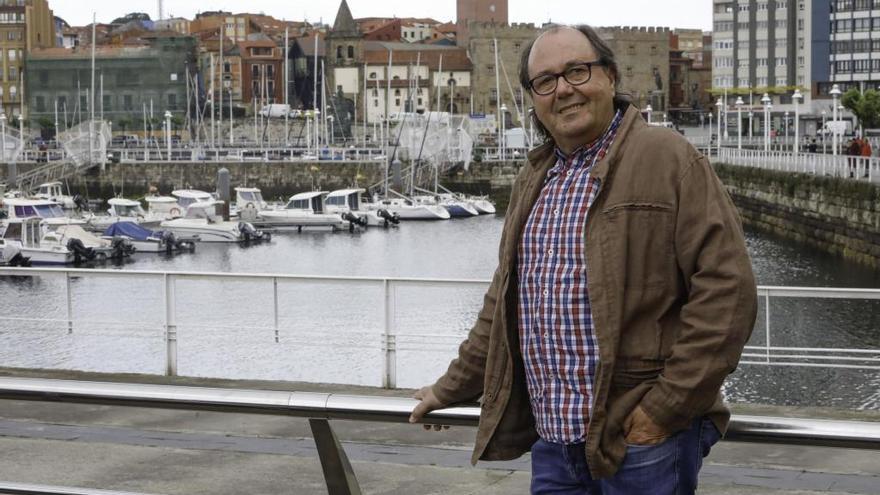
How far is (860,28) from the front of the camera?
91250 mm

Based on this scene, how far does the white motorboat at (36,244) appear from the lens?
3747 cm

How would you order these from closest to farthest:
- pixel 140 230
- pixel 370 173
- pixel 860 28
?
pixel 140 230 → pixel 370 173 → pixel 860 28

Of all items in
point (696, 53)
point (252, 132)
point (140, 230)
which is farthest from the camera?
point (696, 53)

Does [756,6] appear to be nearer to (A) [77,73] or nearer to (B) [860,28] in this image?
(B) [860,28]

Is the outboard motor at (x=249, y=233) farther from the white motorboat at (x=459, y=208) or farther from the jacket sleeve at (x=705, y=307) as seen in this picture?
the jacket sleeve at (x=705, y=307)

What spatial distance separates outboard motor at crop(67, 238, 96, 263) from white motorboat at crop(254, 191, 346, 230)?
38.6 ft

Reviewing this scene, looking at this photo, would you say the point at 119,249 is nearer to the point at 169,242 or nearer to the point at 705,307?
the point at 169,242

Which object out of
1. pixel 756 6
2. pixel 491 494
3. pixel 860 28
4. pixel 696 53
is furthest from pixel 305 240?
pixel 696 53

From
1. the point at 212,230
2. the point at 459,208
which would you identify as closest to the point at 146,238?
the point at 212,230

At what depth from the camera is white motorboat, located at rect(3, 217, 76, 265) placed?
37.5 meters

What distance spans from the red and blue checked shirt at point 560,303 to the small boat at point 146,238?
3955 centimetres

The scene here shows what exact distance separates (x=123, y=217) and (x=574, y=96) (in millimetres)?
45691

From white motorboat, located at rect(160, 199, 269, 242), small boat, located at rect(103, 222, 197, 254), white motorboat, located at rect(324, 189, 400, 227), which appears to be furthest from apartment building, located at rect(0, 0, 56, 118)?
small boat, located at rect(103, 222, 197, 254)

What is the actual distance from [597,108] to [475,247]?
131 ft
